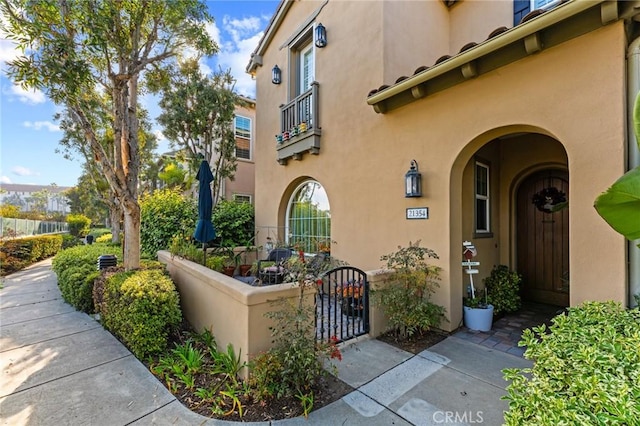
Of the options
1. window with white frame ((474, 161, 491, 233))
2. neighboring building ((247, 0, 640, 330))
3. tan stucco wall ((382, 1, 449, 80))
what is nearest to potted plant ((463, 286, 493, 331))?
neighboring building ((247, 0, 640, 330))

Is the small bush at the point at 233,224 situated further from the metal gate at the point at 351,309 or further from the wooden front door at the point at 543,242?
the wooden front door at the point at 543,242

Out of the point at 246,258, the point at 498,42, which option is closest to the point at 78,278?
the point at 246,258

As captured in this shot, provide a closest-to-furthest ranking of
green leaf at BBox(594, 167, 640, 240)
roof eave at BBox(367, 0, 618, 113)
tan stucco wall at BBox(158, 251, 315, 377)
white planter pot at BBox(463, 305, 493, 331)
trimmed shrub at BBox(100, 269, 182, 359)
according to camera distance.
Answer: green leaf at BBox(594, 167, 640, 240), roof eave at BBox(367, 0, 618, 113), tan stucco wall at BBox(158, 251, 315, 377), trimmed shrub at BBox(100, 269, 182, 359), white planter pot at BBox(463, 305, 493, 331)

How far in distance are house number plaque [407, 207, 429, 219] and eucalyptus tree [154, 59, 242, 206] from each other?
28.7 feet

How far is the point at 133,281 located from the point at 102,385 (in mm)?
1516

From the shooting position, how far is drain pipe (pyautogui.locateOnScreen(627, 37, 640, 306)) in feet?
11.1

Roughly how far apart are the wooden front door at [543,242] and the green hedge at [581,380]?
14.2ft

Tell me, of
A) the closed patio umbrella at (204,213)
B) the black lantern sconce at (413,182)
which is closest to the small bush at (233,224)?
the closed patio umbrella at (204,213)

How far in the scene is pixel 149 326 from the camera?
13.9 feet

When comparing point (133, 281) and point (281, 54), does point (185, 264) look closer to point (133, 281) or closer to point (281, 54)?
point (133, 281)

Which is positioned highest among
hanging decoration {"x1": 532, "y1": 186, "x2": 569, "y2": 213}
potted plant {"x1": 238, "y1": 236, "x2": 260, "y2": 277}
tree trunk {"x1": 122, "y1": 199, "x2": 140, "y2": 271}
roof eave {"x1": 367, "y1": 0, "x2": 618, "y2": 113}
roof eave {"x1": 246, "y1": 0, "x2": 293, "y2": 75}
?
roof eave {"x1": 246, "y1": 0, "x2": 293, "y2": 75}

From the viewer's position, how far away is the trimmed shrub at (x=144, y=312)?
4.23 m

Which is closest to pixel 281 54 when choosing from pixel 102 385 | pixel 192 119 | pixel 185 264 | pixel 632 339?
pixel 192 119

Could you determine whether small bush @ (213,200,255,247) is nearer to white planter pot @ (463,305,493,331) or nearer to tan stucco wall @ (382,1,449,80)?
tan stucco wall @ (382,1,449,80)
